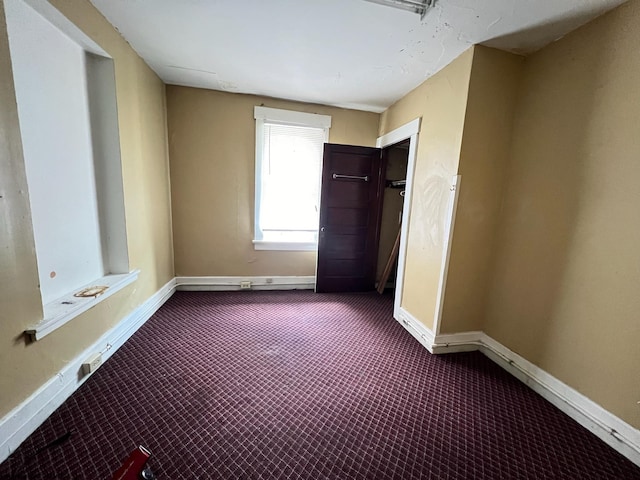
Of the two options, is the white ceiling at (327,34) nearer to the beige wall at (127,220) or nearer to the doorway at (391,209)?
the beige wall at (127,220)

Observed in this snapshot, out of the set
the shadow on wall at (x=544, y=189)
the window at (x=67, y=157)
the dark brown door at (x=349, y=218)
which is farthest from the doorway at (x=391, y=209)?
the window at (x=67, y=157)

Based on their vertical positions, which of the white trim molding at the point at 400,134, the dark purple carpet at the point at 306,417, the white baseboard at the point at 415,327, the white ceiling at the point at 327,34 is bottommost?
the dark purple carpet at the point at 306,417

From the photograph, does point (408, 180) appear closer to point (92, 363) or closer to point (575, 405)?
point (575, 405)

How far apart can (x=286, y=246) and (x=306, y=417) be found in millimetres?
2216

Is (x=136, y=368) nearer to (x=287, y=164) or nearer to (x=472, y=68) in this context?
(x=287, y=164)

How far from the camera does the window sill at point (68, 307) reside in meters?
1.33

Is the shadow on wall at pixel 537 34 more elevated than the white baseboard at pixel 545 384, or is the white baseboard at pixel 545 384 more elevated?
the shadow on wall at pixel 537 34

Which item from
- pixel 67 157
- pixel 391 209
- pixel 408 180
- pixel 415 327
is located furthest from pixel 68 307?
pixel 391 209

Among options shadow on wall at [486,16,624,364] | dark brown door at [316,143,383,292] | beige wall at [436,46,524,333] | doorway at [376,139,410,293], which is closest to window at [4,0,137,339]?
dark brown door at [316,143,383,292]

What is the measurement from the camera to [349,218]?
3.41m

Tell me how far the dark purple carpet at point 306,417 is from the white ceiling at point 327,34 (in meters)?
2.46

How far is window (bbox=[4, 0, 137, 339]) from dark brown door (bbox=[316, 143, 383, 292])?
6.97 ft

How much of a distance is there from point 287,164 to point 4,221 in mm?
2547

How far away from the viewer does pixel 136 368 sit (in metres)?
1.81
